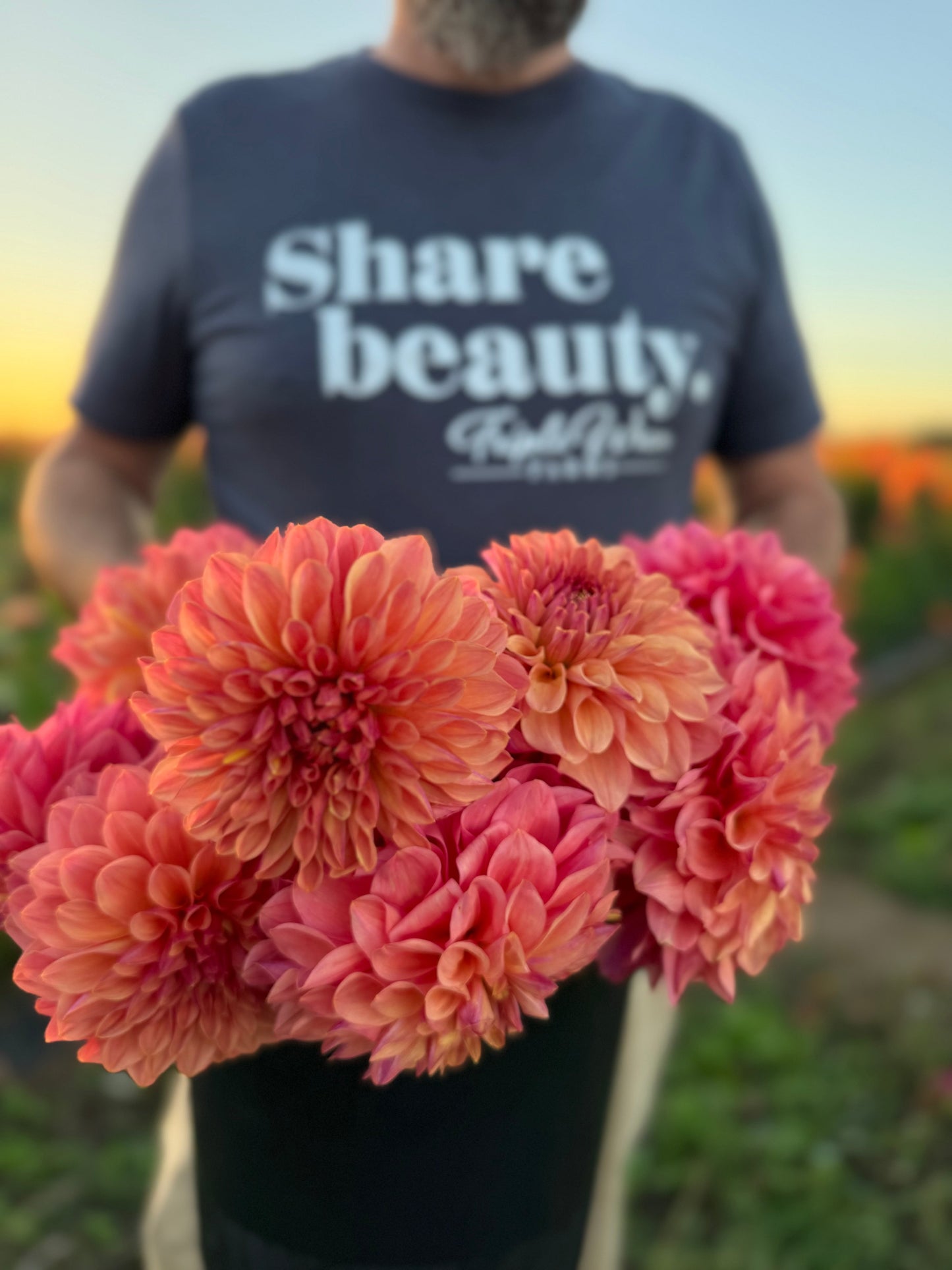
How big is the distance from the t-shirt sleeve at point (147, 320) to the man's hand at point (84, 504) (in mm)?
52

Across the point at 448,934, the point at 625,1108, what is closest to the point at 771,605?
the point at 448,934

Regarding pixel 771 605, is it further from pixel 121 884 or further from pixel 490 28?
pixel 490 28

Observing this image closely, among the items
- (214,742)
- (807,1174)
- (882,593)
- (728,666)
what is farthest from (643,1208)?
(882,593)

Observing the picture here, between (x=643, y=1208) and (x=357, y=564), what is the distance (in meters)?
1.86

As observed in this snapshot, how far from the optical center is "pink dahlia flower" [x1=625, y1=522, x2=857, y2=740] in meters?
0.59

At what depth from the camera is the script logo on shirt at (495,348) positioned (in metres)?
1.19

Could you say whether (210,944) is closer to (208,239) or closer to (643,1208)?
(208,239)

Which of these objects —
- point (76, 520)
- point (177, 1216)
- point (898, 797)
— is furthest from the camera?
point (898, 797)

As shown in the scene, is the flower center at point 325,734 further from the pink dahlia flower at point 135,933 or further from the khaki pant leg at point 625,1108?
the khaki pant leg at point 625,1108

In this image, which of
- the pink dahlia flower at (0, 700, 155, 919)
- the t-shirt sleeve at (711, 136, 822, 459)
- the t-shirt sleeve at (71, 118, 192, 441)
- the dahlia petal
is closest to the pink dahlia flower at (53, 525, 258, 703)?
the pink dahlia flower at (0, 700, 155, 919)

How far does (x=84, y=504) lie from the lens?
4.40 feet

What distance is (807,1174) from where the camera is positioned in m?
1.86

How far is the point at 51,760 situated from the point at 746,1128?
1.87 metres

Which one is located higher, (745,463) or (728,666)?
(728,666)
